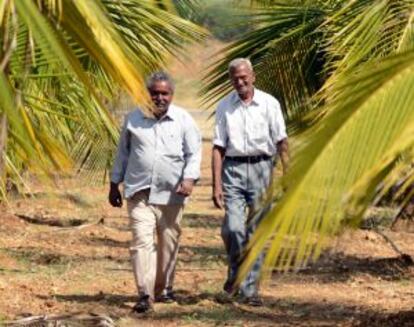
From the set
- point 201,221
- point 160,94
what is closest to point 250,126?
point 160,94

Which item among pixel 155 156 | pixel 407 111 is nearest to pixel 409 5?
pixel 155 156

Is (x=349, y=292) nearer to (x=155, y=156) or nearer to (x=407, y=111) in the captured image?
(x=155, y=156)

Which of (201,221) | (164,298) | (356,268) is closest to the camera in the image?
(164,298)

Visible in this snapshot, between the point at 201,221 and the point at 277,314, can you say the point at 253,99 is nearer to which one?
the point at 277,314

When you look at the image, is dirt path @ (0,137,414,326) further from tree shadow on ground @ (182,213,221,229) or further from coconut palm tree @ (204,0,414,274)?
coconut palm tree @ (204,0,414,274)

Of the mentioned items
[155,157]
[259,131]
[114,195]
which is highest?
[259,131]

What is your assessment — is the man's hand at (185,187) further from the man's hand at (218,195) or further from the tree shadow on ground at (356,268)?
the tree shadow on ground at (356,268)

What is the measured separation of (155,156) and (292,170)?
4983 mm

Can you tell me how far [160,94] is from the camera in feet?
29.6

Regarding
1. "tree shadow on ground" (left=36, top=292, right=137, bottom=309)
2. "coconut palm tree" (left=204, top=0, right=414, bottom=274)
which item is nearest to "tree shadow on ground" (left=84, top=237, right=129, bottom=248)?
"tree shadow on ground" (left=36, top=292, right=137, bottom=309)

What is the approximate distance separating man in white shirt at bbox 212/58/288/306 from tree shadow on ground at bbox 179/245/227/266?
8.98 feet

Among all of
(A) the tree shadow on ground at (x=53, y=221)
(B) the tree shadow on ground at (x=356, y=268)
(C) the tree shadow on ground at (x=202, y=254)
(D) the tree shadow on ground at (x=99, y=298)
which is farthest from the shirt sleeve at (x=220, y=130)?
(A) the tree shadow on ground at (x=53, y=221)

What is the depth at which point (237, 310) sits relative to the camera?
930 centimetres

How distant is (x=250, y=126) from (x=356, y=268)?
3.04m
